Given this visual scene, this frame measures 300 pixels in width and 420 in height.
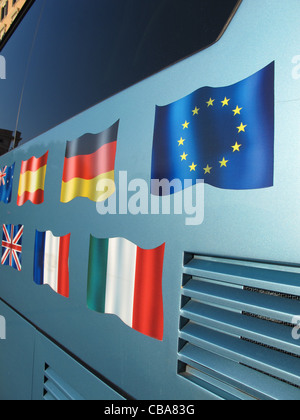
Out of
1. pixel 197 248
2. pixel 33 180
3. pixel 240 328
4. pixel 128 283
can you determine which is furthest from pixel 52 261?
pixel 240 328

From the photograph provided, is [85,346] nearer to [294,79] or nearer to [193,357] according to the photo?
[193,357]

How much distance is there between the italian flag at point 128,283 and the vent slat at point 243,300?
0.13m

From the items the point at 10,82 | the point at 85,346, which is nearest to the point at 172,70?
the point at 85,346

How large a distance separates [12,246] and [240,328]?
1567mm

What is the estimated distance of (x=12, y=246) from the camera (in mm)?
1945

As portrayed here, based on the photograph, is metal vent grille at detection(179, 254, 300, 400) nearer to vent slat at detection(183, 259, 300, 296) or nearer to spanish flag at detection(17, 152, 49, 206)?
vent slat at detection(183, 259, 300, 296)

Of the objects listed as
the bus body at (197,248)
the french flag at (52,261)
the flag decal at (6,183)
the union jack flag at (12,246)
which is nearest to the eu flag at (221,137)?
the bus body at (197,248)

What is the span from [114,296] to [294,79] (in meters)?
0.81

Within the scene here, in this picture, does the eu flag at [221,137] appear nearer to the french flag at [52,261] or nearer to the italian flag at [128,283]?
the italian flag at [128,283]

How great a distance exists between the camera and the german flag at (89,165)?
1.19 m

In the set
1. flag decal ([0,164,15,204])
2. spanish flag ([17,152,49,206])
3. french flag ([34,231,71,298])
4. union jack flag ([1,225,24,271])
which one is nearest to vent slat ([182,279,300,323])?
french flag ([34,231,71,298])

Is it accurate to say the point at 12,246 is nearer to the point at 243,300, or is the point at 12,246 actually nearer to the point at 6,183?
the point at 6,183

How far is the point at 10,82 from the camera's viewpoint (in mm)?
2383

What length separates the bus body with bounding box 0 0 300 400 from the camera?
71cm
